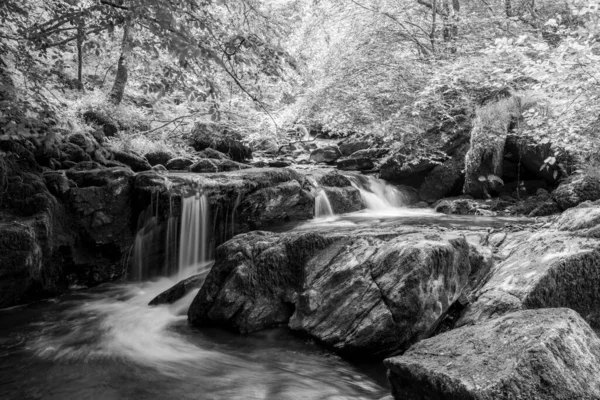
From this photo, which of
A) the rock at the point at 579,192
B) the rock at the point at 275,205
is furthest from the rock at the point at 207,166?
the rock at the point at 579,192

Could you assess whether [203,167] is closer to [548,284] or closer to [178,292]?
[178,292]

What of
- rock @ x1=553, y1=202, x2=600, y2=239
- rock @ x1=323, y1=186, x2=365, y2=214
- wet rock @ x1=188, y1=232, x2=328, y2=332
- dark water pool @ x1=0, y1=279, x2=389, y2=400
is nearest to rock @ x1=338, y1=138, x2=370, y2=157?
rock @ x1=323, y1=186, x2=365, y2=214

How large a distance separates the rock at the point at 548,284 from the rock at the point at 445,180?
9438 millimetres

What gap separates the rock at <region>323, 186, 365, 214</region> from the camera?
12398 millimetres

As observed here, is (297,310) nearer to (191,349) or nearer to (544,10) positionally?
(191,349)

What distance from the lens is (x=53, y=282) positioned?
7223 mm

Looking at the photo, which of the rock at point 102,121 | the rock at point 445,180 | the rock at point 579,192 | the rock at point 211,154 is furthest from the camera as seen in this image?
the rock at point 211,154

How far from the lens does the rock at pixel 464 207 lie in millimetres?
11422

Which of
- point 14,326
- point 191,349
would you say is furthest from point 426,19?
point 14,326

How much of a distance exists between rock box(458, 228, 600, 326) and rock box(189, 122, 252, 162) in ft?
42.1

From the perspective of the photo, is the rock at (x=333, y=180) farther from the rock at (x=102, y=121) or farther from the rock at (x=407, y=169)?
the rock at (x=102, y=121)

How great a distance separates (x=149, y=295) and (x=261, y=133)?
5.00 m

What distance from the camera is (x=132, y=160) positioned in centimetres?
1127

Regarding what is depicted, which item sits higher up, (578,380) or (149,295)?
(578,380)
